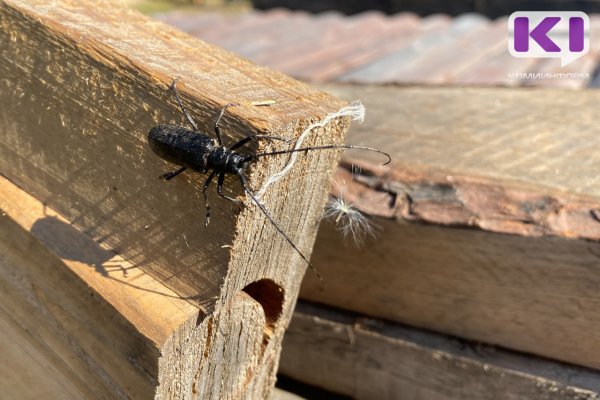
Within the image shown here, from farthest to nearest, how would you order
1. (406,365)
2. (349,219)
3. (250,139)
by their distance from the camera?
(406,365) → (349,219) → (250,139)

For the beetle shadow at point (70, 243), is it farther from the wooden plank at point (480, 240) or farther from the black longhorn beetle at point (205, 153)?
the wooden plank at point (480, 240)

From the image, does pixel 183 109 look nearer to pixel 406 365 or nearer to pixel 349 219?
pixel 349 219

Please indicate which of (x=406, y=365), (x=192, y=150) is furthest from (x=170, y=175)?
(x=406, y=365)

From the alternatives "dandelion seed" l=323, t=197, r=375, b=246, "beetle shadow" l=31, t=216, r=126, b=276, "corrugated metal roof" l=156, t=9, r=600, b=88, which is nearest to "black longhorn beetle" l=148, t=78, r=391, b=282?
"beetle shadow" l=31, t=216, r=126, b=276

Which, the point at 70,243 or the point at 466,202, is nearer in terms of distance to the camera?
the point at 70,243

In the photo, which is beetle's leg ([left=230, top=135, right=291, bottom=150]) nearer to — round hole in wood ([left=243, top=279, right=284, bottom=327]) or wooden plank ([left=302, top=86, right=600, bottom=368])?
round hole in wood ([left=243, top=279, right=284, bottom=327])

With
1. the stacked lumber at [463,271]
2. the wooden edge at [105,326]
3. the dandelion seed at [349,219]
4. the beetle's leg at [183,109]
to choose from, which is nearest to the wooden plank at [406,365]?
the stacked lumber at [463,271]
